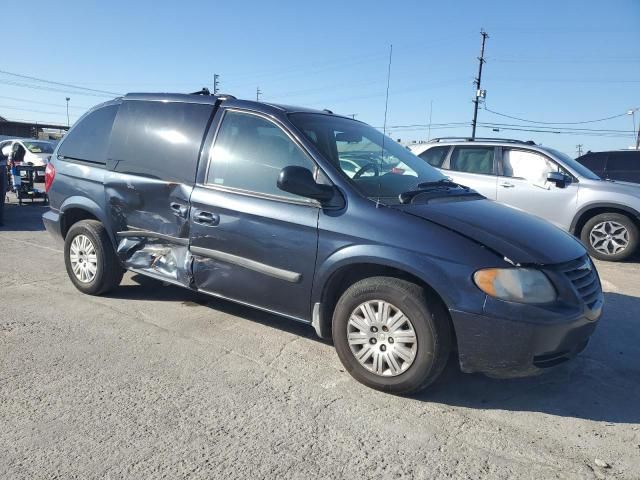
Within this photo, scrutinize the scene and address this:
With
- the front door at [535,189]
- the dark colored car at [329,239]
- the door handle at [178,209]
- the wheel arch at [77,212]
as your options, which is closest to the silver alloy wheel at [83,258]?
the dark colored car at [329,239]

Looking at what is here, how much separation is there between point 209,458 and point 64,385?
1.30m

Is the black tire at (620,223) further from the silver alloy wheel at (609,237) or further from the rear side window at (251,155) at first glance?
the rear side window at (251,155)

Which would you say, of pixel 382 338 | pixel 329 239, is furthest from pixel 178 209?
pixel 382 338

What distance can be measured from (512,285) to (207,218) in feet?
7.55

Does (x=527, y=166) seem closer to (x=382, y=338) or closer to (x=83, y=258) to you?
(x=382, y=338)

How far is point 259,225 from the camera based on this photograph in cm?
383

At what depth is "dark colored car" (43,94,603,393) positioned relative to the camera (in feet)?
10.2

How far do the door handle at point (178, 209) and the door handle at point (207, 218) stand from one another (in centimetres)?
14

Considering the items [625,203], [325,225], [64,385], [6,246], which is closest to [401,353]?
[325,225]

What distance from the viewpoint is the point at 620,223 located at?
7680 mm

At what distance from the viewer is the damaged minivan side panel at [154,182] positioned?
433 centimetres

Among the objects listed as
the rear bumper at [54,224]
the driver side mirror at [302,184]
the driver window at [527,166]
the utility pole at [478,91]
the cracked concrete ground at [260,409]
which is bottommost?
the cracked concrete ground at [260,409]

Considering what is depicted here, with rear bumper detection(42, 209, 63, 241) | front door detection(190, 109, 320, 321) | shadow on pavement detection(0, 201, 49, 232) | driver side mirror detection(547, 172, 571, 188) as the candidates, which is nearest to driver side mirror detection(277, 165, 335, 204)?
front door detection(190, 109, 320, 321)

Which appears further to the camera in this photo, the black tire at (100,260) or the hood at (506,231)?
the black tire at (100,260)
